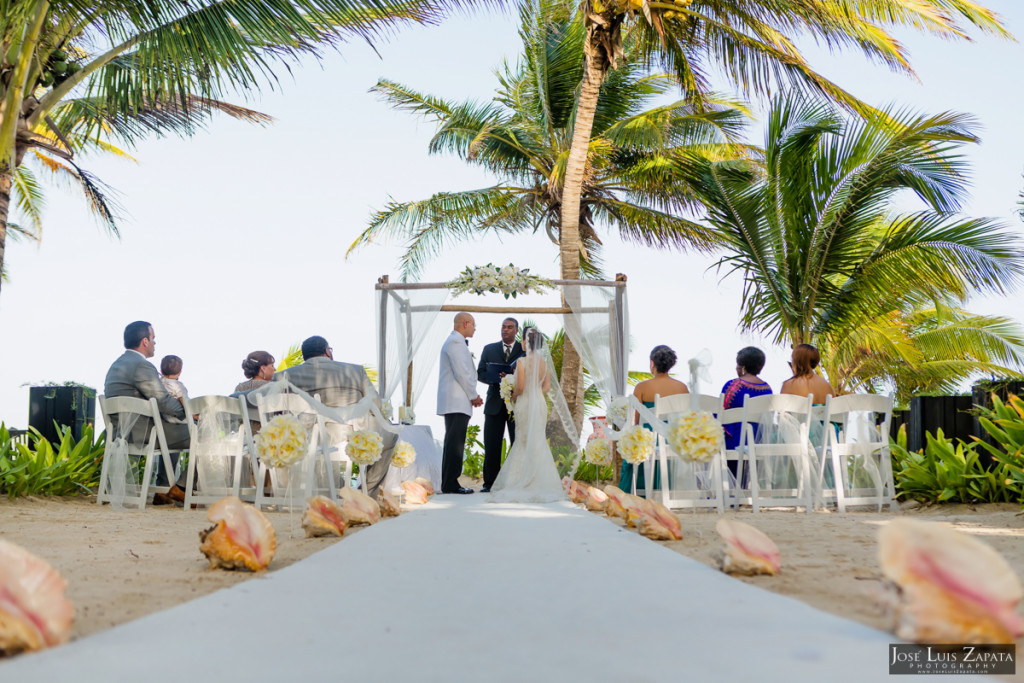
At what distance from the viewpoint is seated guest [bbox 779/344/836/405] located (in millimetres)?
7184

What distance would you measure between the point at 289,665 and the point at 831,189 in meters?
9.57

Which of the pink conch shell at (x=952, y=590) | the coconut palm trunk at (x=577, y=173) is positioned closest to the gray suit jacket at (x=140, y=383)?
the coconut palm trunk at (x=577, y=173)

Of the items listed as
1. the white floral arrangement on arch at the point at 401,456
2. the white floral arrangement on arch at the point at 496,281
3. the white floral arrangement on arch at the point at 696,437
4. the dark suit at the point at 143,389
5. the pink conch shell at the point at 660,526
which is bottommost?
the pink conch shell at the point at 660,526

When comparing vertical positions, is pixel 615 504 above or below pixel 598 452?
below

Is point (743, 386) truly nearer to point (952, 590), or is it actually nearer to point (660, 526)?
point (660, 526)

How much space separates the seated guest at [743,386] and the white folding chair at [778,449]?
31 centimetres

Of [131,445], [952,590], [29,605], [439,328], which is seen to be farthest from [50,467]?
[952,590]

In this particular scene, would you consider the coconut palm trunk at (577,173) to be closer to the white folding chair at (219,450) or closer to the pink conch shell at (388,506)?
the white folding chair at (219,450)

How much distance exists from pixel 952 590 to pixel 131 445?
21.8ft

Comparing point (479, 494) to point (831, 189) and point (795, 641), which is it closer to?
point (831, 189)

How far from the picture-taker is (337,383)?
A: 278 inches

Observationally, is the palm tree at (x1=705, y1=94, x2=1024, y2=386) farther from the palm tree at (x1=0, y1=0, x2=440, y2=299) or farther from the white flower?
the palm tree at (x1=0, y1=0, x2=440, y2=299)

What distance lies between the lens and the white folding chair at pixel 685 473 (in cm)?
654

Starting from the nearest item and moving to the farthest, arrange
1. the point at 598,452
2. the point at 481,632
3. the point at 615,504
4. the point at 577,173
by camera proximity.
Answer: the point at 481,632 → the point at 615,504 → the point at 598,452 → the point at 577,173
